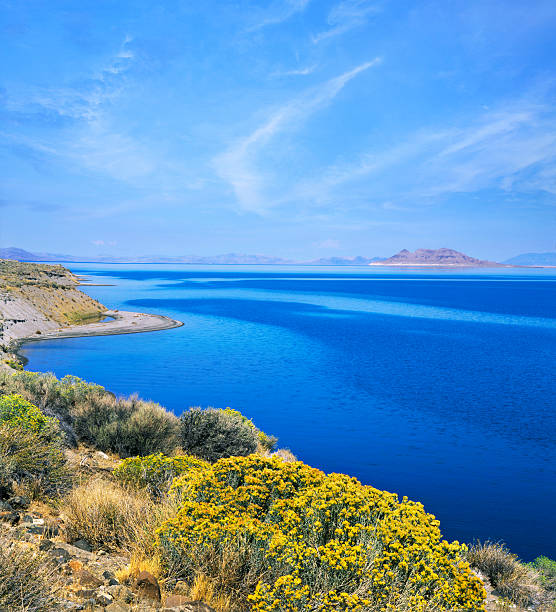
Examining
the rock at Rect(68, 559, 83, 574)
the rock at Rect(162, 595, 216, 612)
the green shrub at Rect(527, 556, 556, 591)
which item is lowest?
the green shrub at Rect(527, 556, 556, 591)

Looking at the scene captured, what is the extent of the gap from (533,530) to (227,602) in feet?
41.0

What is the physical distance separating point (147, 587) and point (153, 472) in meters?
3.52

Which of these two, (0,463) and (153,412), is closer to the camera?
(0,463)

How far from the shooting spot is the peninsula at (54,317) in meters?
47.7

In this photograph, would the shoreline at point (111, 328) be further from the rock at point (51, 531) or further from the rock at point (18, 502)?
the rock at point (51, 531)

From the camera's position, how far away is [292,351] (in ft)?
139

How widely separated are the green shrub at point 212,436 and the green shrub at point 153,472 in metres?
4.59

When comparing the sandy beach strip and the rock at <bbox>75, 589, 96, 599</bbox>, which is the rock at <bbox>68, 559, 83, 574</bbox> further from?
the sandy beach strip

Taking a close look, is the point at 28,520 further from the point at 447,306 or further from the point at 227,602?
the point at 447,306

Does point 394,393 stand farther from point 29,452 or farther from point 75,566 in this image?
point 75,566

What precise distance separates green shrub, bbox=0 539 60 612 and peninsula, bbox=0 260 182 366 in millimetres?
43268

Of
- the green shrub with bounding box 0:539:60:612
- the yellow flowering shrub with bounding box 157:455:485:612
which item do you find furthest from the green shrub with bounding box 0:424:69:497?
the green shrub with bounding box 0:539:60:612

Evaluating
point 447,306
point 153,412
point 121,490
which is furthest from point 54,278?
point 121,490

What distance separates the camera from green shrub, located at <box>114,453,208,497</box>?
770cm
